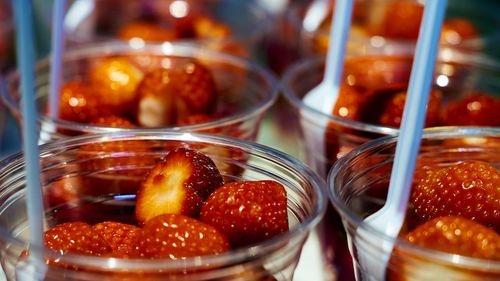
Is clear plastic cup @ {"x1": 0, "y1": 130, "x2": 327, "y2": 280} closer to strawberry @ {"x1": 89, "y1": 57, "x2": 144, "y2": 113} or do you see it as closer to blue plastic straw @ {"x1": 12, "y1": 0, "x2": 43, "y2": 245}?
blue plastic straw @ {"x1": 12, "y1": 0, "x2": 43, "y2": 245}

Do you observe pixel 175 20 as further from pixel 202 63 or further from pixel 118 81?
pixel 118 81

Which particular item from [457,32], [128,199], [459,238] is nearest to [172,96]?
[128,199]

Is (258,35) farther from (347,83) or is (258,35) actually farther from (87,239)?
(87,239)

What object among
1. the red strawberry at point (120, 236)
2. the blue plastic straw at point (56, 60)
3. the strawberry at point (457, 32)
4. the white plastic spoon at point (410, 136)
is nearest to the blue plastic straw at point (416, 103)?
the white plastic spoon at point (410, 136)

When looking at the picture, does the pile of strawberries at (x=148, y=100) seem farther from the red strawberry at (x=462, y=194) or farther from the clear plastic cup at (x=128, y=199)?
the red strawberry at (x=462, y=194)

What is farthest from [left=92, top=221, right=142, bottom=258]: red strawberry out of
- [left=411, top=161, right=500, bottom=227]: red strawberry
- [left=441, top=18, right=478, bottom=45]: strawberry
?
[left=441, top=18, right=478, bottom=45]: strawberry

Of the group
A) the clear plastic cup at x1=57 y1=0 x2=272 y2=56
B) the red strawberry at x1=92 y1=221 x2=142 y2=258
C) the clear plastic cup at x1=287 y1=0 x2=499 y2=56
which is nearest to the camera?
the red strawberry at x1=92 y1=221 x2=142 y2=258
